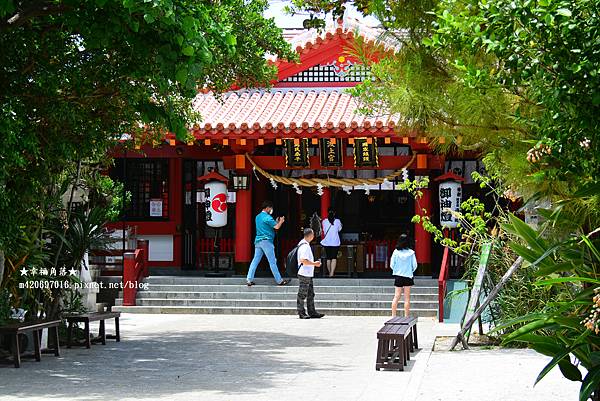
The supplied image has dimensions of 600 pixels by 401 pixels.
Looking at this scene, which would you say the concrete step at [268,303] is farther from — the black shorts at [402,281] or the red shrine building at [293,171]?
the black shorts at [402,281]

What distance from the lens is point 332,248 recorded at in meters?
20.6

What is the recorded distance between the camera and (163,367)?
35.4 ft

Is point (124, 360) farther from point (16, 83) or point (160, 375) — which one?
point (16, 83)

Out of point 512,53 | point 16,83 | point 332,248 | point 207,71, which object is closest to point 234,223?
point 332,248

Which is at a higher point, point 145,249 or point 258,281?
point 145,249

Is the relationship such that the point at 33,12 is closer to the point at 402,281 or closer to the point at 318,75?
the point at 402,281

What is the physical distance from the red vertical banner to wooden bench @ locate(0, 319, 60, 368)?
8.88 meters

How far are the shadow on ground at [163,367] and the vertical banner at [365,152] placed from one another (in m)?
7.17

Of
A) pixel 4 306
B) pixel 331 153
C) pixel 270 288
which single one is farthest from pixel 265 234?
pixel 4 306

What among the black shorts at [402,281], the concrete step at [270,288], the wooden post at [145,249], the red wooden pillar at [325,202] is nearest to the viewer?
the black shorts at [402,281]

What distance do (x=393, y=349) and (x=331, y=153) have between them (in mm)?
10296

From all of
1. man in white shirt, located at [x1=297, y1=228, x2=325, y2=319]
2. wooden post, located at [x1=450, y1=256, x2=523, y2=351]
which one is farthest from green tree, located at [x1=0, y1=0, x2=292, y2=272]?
man in white shirt, located at [x1=297, y1=228, x2=325, y2=319]

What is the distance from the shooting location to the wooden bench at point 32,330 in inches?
411

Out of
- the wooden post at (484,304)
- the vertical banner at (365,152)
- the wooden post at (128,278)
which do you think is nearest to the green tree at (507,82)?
the wooden post at (484,304)
